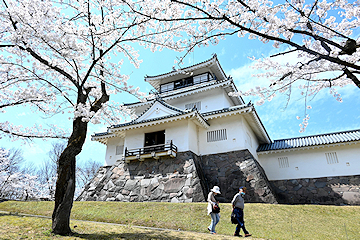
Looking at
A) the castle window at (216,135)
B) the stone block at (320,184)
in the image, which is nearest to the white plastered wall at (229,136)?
the castle window at (216,135)

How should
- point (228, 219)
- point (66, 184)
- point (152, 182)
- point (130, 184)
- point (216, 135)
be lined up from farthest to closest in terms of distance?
point (216, 135) < point (130, 184) < point (152, 182) < point (228, 219) < point (66, 184)

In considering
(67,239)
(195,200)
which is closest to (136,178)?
(195,200)

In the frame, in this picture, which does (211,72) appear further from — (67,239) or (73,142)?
(67,239)

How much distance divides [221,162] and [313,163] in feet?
22.3

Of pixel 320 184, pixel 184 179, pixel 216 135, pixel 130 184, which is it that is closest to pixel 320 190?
pixel 320 184

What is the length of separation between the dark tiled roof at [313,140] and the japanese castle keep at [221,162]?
0.06 m

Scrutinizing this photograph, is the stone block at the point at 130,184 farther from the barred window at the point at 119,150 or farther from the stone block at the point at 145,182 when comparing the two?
the barred window at the point at 119,150

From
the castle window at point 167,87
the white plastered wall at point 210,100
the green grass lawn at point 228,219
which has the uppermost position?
the castle window at point 167,87

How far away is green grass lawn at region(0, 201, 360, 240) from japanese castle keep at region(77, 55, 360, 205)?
2.58 m

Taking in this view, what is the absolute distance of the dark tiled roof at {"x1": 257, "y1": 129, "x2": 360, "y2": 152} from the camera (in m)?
14.9

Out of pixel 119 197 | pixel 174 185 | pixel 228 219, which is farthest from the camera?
pixel 119 197

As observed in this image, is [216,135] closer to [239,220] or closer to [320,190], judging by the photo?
[320,190]

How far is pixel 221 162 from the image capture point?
14.7 metres

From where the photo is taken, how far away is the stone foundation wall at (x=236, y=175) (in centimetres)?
1282
